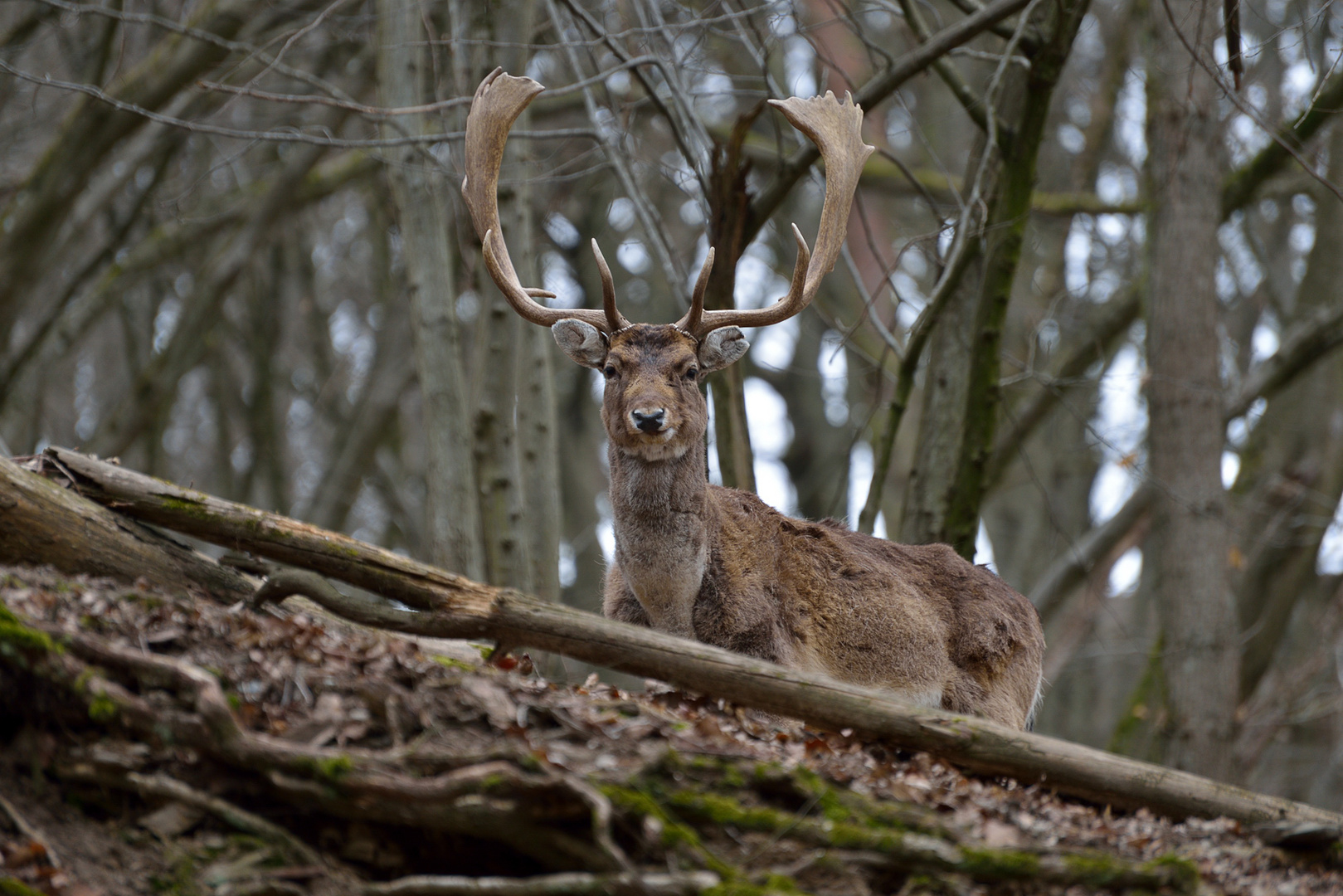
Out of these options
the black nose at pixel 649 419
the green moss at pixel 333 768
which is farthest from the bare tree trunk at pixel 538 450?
the green moss at pixel 333 768

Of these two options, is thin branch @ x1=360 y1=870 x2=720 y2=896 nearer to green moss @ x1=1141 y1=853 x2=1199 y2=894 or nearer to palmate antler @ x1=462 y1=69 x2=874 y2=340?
green moss @ x1=1141 y1=853 x2=1199 y2=894

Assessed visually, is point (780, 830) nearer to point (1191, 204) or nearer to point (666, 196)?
point (1191, 204)

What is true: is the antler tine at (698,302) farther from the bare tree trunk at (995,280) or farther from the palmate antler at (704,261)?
the bare tree trunk at (995,280)

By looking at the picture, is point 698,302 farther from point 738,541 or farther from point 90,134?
point 90,134

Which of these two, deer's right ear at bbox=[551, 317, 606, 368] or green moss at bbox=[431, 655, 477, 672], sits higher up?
deer's right ear at bbox=[551, 317, 606, 368]

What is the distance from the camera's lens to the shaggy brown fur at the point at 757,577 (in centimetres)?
761

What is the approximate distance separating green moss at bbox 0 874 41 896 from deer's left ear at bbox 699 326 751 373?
→ 5.13 metres

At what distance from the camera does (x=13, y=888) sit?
13.1ft

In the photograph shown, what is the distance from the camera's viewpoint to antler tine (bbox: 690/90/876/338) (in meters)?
8.08

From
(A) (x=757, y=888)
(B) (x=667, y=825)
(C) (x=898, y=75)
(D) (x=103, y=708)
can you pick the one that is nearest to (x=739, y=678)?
(B) (x=667, y=825)

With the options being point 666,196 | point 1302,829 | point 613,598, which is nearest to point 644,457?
point 613,598

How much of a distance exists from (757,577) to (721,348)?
1.53 metres

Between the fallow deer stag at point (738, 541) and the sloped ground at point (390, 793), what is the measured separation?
261cm

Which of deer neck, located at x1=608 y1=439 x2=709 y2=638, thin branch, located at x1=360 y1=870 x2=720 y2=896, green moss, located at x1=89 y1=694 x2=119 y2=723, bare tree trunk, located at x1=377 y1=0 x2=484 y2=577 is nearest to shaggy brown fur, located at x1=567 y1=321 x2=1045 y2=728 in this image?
deer neck, located at x1=608 y1=439 x2=709 y2=638
